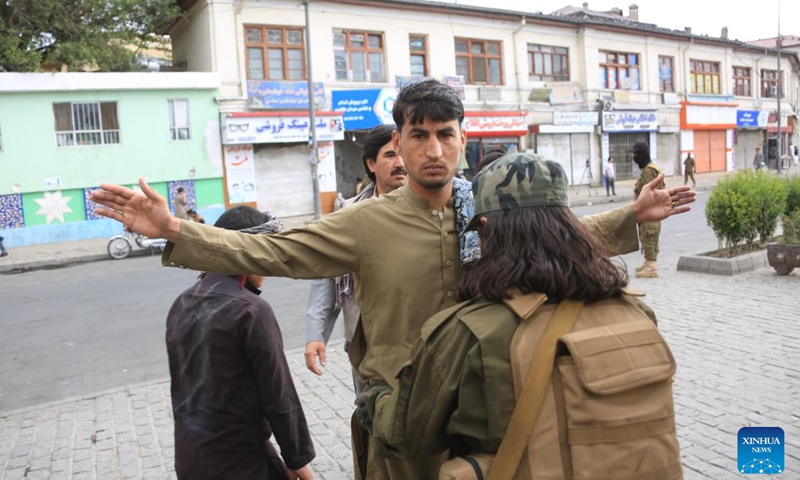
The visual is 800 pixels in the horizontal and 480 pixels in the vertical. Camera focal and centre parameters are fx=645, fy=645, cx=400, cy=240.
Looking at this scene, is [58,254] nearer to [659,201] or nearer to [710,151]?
[659,201]

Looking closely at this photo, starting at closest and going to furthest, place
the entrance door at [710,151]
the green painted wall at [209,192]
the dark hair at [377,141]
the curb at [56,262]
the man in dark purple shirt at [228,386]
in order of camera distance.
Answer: the man in dark purple shirt at [228,386], the dark hair at [377,141], the curb at [56,262], the green painted wall at [209,192], the entrance door at [710,151]

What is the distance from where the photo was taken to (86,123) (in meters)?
19.6

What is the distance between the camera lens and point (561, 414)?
147 cm

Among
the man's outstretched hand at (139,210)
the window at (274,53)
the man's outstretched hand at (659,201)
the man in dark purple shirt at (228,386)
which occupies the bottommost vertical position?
the man in dark purple shirt at (228,386)

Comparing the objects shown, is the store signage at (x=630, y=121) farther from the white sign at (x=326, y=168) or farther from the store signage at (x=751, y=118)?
the white sign at (x=326, y=168)

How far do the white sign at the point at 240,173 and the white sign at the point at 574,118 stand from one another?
1448 cm

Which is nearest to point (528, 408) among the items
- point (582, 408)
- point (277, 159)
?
point (582, 408)

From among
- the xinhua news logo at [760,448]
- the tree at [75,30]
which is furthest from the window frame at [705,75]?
the xinhua news logo at [760,448]

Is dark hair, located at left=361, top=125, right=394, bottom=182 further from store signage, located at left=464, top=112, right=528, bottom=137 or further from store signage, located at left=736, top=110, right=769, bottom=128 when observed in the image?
store signage, located at left=736, top=110, right=769, bottom=128

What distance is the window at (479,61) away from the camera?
1058 inches

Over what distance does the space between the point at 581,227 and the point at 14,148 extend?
20.7 m

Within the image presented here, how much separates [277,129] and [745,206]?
15.9m

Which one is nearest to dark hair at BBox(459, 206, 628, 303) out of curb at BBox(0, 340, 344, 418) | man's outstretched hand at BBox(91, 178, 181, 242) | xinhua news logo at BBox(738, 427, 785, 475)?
man's outstretched hand at BBox(91, 178, 181, 242)

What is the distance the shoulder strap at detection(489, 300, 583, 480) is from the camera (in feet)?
4.81
